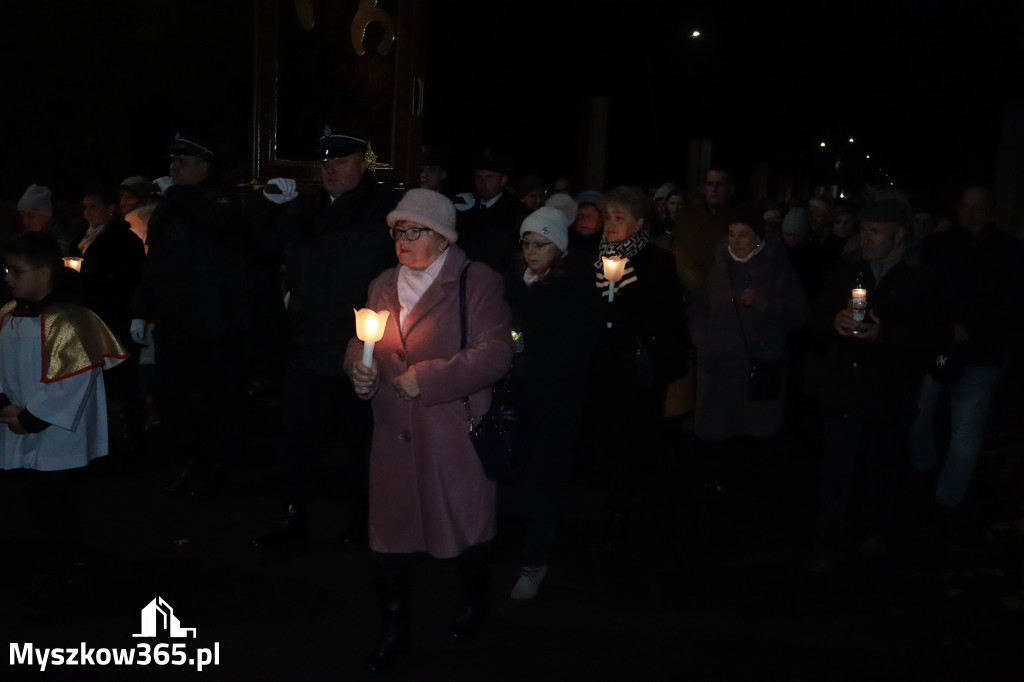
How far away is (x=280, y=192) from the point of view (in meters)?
6.66

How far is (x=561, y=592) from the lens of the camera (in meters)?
6.11

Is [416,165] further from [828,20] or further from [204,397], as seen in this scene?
[828,20]

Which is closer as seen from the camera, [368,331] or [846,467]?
[368,331]

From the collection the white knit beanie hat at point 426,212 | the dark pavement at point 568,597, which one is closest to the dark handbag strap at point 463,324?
the white knit beanie hat at point 426,212

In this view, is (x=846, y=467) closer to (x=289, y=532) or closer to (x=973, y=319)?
(x=973, y=319)

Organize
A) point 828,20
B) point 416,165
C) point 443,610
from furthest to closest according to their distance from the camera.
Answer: point 828,20 < point 416,165 < point 443,610

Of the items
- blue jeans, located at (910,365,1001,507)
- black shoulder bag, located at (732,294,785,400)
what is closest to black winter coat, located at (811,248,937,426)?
black shoulder bag, located at (732,294,785,400)

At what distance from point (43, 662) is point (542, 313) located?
271cm

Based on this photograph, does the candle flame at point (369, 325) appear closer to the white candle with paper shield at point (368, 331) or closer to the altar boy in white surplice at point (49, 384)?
the white candle with paper shield at point (368, 331)

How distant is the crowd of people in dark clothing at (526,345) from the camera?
16.3ft

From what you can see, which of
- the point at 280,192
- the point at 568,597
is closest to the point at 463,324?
the point at 568,597

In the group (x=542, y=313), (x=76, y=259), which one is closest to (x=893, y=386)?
(x=542, y=313)

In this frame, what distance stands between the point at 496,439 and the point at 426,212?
0.98 m

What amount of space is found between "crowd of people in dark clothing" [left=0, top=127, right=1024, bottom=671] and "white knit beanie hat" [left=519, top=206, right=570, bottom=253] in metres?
0.01
